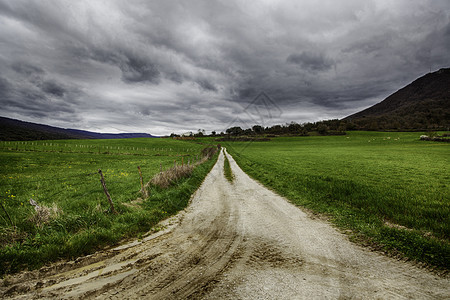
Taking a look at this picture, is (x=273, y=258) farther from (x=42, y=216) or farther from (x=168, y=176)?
(x=168, y=176)

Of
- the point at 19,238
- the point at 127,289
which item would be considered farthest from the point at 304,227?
the point at 19,238

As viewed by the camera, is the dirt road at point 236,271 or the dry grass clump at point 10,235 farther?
the dry grass clump at point 10,235

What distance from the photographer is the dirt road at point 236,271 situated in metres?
3.86

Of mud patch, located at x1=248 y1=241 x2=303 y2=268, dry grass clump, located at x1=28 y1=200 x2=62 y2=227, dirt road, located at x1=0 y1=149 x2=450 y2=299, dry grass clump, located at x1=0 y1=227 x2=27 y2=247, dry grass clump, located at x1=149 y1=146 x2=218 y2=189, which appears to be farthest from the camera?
dry grass clump, located at x1=149 y1=146 x2=218 y2=189

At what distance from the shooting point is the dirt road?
3.86m

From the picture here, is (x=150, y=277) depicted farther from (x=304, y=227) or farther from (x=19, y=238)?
(x=304, y=227)

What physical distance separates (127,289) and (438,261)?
762 centimetres

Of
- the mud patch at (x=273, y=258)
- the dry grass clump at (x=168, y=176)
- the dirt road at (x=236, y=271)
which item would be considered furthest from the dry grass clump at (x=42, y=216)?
the mud patch at (x=273, y=258)

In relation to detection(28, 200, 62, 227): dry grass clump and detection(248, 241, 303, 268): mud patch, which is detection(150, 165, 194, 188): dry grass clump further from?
detection(248, 241, 303, 268): mud patch

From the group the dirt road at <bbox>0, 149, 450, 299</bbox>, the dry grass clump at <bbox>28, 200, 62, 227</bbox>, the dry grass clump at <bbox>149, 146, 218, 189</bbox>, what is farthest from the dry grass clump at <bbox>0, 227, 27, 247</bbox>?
the dry grass clump at <bbox>149, 146, 218, 189</bbox>

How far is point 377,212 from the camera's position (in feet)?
26.7

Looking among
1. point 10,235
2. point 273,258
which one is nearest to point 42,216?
point 10,235

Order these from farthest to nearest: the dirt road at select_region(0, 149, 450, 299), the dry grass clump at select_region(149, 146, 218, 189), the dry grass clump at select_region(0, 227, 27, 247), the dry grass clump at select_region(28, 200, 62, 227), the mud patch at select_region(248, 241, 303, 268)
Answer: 1. the dry grass clump at select_region(149, 146, 218, 189)
2. the dry grass clump at select_region(28, 200, 62, 227)
3. the dry grass clump at select_region(0, 227, 27, 247)
4. the mud patch at select_region(248, 241, 303, 268)
5. the dirt road at select_region(0, 149, 450, 299)

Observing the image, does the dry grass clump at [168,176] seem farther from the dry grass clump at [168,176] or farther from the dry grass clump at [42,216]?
the dry grass clump at [42,216]
